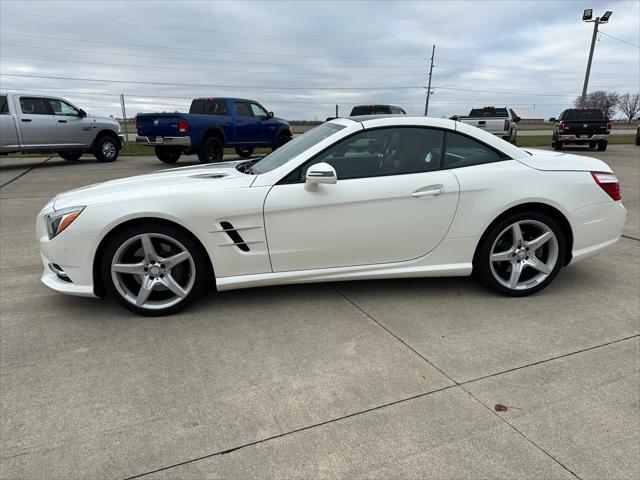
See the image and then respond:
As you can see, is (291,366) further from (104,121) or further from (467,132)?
(104,121)

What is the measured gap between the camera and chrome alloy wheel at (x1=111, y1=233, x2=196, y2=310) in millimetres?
3205

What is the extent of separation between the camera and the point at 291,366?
2.72m

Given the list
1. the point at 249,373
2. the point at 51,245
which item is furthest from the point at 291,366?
the point at 51,245

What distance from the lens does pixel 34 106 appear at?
40.9 ft

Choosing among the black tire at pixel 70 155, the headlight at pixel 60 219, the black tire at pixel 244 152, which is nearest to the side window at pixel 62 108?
the black tire at pixel 70 155

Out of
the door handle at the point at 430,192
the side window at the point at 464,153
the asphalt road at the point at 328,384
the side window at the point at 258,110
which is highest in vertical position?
the side window at the point at 258,110

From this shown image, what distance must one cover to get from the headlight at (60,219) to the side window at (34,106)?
11.3 meters

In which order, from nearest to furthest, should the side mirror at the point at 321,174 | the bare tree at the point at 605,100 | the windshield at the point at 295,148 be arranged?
the side mirror at the point at 321,174, the windshield at the point at 295,148, the bare tree at the point at 605,100

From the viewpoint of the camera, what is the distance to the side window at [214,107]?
43.3 feet

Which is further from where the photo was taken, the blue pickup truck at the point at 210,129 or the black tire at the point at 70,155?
the black tire at the point at 70,155

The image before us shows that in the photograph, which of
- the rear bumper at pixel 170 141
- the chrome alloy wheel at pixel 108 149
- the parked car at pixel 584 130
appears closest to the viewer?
the rear bumper at pixel 170 141

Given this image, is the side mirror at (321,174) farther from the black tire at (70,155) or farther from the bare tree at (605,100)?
the bare tree at (605,100)

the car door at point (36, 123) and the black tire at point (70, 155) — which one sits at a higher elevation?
the car door at point (36, 123)

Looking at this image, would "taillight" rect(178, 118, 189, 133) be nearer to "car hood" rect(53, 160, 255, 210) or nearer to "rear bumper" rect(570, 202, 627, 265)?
"car hood" rect(53, 160, 255, 210)
